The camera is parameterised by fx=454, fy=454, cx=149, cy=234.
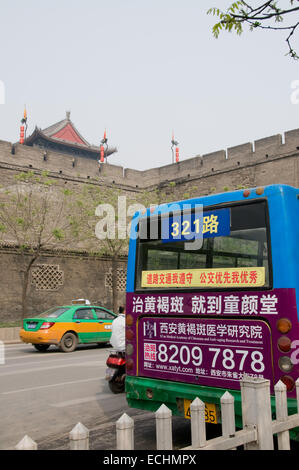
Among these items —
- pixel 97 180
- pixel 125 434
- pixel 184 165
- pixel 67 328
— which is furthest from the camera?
pixel 184 165

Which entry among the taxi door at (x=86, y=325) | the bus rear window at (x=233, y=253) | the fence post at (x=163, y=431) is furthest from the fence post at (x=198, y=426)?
the taxi door at (x=86, y=325)

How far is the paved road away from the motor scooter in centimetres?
18

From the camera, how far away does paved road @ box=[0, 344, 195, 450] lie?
5.09 meters

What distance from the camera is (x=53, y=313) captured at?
13.7 metres

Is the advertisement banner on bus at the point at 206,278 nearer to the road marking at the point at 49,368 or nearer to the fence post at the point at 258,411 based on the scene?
the fence post at the point at 258,411

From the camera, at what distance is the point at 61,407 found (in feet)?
21.6

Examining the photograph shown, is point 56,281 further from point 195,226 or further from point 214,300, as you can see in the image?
point 214,300

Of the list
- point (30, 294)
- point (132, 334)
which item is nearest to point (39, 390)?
point (132, 334)

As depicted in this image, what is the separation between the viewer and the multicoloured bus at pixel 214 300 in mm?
4039

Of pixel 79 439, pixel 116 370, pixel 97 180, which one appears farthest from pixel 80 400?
pixel 97 180

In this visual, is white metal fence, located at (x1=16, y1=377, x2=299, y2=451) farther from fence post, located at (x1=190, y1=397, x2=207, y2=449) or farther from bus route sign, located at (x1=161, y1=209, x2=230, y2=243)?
bus route sign, located at (x1=161, y1=209, x2=230, y2=243)

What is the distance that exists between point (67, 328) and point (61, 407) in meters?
6.79
